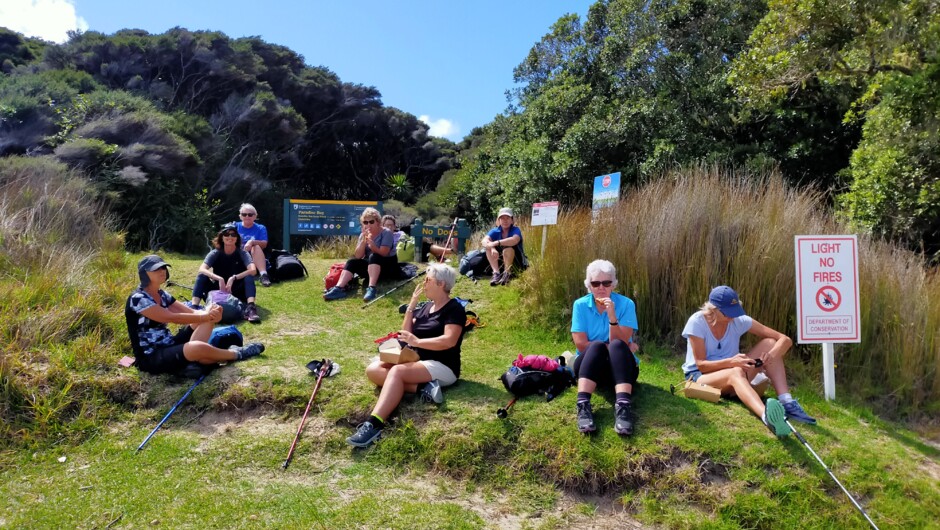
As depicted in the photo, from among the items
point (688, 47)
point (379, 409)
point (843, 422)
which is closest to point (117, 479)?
point (379, 409)

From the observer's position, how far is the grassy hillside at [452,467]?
12.3 ft

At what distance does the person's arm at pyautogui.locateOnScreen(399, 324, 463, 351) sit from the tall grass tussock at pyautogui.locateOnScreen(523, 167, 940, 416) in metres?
2.41

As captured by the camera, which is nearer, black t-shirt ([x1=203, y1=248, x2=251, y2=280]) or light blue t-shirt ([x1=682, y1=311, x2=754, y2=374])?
light blue t-shirt ([x1=682, y1=311, x2=754, y2=374])

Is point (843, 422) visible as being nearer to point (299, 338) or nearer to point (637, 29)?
point (299, 338)

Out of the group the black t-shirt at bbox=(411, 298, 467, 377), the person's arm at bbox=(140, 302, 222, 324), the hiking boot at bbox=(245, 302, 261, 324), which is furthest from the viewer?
the hiking boot at bbox=(245, 302, 261, 324)

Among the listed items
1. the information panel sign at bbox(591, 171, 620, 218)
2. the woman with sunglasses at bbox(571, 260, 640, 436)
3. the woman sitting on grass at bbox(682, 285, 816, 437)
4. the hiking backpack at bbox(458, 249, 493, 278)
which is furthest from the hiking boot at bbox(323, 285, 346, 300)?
the woman sitting on grass at bbox(682, 285, 816, 437)

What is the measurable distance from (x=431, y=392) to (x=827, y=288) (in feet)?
11.1

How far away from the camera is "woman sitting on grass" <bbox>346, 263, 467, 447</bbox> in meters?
4.71

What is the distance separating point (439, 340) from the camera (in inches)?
189

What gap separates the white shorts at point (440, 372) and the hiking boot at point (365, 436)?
608 mm

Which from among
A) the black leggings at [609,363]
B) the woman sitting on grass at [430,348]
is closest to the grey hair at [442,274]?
the woman sitting on grass at [430,348]

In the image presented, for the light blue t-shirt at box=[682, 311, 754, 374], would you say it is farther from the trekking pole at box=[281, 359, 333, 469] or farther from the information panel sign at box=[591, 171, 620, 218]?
the information panel sign at box=[591, 171, 620, 218]

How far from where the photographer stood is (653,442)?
422 cm

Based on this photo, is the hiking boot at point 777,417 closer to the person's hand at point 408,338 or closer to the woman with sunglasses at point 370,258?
the person's hand at point 408,338
